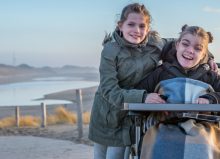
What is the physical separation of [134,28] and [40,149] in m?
5.18

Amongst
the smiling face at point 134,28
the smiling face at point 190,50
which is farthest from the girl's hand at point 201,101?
the smiling face at point 134,28

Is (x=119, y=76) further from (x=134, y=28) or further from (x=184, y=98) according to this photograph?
(x=184, y=98)

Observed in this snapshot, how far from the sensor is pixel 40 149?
27.3 feet

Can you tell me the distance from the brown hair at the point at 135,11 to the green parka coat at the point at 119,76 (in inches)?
4.9

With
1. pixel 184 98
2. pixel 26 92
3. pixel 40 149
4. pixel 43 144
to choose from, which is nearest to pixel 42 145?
pixel 43 144

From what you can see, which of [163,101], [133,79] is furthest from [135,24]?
[163,101]

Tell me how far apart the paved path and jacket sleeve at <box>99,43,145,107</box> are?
4204 mm

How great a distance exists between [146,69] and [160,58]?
13cm

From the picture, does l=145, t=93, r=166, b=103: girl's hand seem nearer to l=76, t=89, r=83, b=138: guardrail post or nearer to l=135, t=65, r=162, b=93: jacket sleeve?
l=135, t=65, r=162, b=93: jacket sleeve

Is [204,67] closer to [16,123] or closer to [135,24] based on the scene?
[135,24]

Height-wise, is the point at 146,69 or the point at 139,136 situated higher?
the point at 146,69

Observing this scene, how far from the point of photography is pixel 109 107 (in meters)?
3.61

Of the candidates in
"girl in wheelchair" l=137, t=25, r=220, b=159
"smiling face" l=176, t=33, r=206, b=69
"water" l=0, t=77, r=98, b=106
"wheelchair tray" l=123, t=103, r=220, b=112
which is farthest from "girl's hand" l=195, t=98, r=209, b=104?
"water" l=0, t=77, r=98, b=106

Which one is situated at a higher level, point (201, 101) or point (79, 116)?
point (201, 101)
